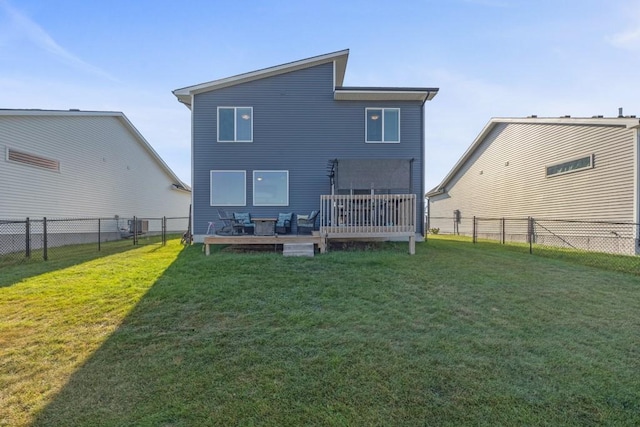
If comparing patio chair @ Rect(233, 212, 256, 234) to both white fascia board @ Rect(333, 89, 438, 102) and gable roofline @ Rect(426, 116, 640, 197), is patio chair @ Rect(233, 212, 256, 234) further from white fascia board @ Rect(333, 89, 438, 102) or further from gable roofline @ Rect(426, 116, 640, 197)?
gable roofline @ Rect(426, 116, 640, 197)

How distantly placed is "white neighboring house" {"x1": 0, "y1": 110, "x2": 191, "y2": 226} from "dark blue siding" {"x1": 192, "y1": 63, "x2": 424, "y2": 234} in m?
5.78

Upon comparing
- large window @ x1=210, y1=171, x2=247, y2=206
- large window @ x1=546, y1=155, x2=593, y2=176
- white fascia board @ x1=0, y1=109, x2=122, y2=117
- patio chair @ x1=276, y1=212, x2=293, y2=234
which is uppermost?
white fascia board @ x1=0, y1=109, x2=122, y2=117

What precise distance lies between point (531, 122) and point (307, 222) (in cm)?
1012

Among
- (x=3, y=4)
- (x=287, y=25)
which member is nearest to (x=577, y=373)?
(x=287, y=25)

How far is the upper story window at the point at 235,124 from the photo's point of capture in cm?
1064

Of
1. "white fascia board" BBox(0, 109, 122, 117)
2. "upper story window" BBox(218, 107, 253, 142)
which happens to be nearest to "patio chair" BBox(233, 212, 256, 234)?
"upper story window" BBox(218, 107, 253, 142)

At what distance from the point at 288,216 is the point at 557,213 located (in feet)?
32.2

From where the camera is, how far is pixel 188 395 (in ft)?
7.88

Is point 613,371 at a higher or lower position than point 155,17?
lower

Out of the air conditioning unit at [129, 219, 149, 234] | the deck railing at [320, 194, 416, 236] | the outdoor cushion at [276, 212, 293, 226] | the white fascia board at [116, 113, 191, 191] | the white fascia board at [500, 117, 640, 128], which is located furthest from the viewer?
the air conditioning unit at [129, 219, 149, 234]

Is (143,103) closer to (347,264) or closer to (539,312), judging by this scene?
(347,264)

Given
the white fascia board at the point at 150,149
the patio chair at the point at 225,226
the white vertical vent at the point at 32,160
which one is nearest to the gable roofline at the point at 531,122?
the patio chair at the point at 225,226

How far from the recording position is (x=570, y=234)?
11438 mm

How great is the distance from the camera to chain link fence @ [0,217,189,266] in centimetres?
870
